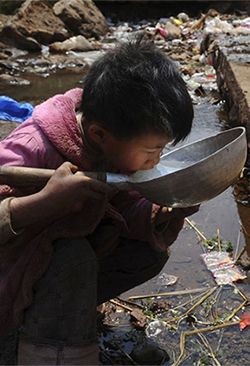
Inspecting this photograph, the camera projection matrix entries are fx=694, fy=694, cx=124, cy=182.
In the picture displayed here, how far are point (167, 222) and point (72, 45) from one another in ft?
20.0

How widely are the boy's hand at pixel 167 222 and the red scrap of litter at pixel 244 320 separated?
0.47 m

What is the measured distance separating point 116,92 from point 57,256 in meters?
0.54

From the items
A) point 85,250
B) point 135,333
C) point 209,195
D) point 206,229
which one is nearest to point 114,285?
point 135,333

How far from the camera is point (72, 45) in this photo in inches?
321

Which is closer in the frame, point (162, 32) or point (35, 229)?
point (35, 229)

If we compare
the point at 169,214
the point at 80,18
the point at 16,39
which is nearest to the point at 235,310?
the point at 169,214

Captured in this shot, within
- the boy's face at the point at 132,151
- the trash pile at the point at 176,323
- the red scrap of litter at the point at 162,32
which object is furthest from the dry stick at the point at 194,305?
the red scrap of litter at the point at 162,32

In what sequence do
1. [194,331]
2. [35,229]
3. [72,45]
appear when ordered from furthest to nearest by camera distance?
[72,45], [194,331], [35,229]

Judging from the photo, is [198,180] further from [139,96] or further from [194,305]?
[194,305]

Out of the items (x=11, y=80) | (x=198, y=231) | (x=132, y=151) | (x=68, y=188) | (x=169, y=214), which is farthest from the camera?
(x=11, y=80)

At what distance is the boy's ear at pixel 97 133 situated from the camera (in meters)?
2.04

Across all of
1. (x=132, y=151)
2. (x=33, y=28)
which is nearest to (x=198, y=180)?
(x=132, y=151)

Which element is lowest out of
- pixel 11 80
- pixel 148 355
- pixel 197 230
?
pixel 11 80

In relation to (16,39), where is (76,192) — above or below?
above
